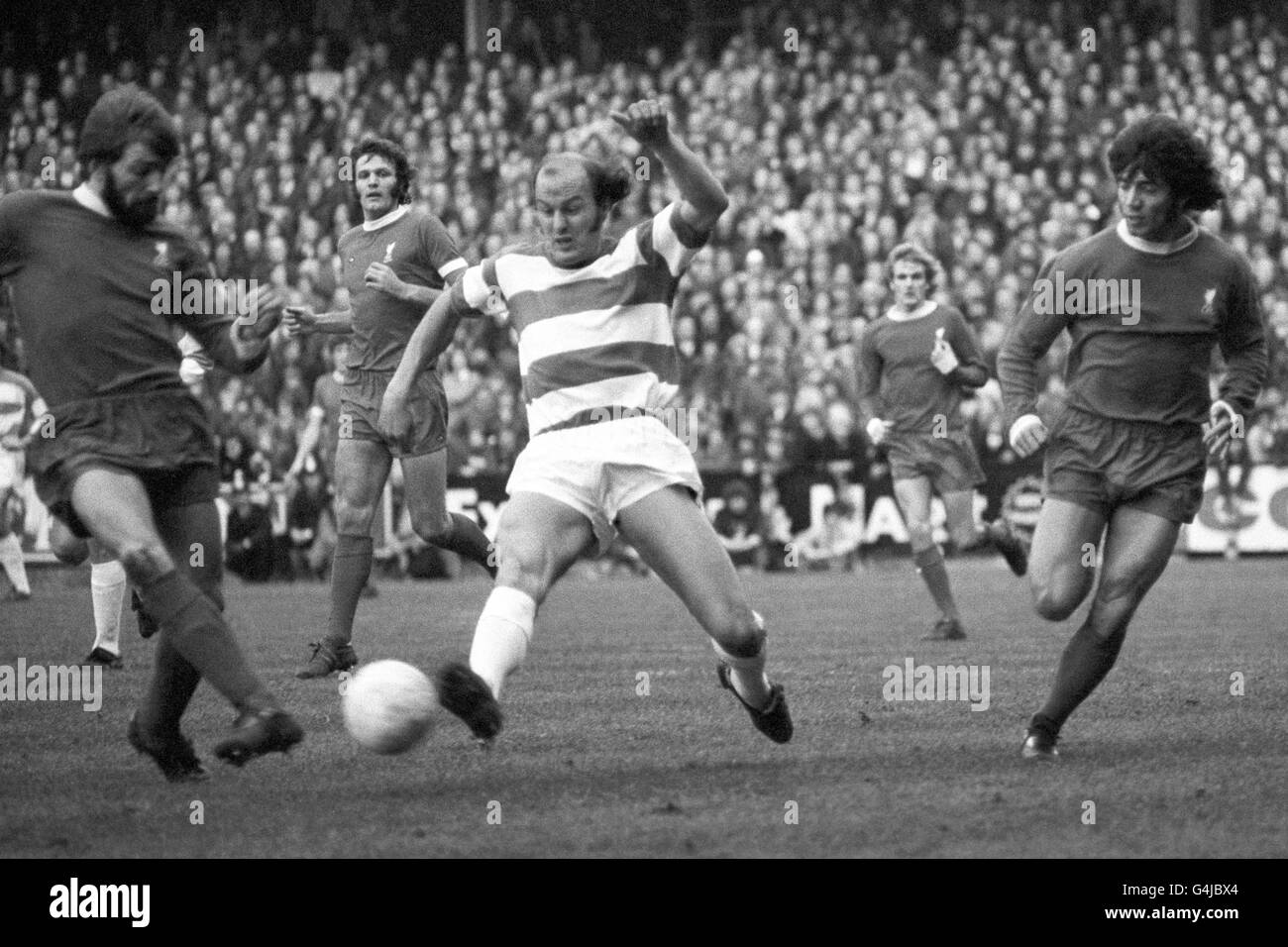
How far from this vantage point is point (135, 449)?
7082 mm

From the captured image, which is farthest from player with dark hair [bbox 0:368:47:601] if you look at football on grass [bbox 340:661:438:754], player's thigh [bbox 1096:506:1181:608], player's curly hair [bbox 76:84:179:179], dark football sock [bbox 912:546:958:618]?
player's thigh [bbox 1096:506:1181:608]

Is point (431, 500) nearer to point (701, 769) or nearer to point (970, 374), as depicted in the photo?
point (701, 769)

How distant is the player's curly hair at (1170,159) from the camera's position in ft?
25.4

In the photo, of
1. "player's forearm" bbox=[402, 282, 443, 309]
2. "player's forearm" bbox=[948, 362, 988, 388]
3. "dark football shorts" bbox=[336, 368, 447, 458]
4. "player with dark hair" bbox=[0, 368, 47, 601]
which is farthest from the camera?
"player with dark hair" bbox=[0, 368, 47, 601]

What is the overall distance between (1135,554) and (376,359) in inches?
189

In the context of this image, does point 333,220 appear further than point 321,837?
Yes

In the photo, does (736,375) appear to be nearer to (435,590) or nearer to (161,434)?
(435,590)

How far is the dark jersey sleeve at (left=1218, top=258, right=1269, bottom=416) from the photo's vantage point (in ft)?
26.5

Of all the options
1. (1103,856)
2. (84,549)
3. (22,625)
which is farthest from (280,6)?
(1103,856)

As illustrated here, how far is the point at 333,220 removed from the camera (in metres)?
26.3

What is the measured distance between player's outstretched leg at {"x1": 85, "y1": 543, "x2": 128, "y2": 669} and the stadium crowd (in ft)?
33.1

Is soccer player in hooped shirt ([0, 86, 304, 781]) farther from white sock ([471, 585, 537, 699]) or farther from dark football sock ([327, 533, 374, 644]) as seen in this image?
dark football sock ([327, 533, 374, 644])

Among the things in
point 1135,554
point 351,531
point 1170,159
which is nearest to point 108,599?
point 351,531
